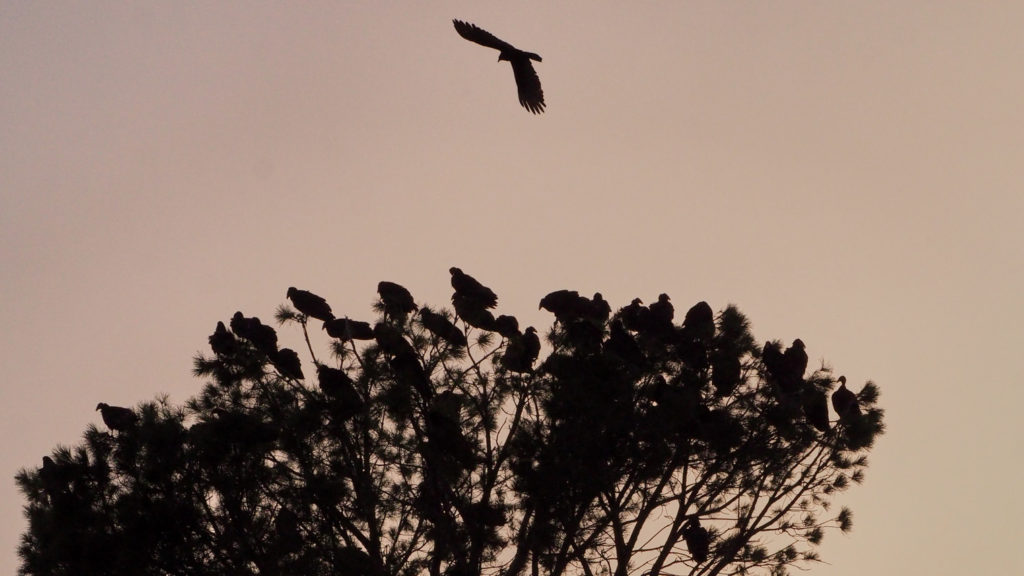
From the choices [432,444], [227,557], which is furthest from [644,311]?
[227,557]

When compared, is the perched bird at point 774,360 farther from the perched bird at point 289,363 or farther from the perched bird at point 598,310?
the perched bird at point 289,363

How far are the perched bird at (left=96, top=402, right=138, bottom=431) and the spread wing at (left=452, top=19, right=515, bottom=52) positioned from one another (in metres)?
4.82

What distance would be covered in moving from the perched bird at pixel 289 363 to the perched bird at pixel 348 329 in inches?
16.8

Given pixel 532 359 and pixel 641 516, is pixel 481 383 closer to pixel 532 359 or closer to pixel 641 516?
pixel 532 359

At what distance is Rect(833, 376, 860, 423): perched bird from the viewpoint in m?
12.5

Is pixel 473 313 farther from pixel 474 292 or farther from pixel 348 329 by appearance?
pixel 348 329

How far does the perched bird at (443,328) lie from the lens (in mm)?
12297

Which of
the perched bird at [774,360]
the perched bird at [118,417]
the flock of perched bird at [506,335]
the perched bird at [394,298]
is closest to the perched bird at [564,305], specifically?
the flock of perched bird at [506,335]

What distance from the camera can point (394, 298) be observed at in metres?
12.4

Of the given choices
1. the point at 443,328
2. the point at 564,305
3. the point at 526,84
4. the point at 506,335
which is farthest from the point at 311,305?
the point at 526,84

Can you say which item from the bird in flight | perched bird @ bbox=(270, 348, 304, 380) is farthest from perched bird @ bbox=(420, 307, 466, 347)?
the bird in flight

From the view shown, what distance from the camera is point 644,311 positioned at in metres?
12.8

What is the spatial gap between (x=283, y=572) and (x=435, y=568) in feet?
4.66

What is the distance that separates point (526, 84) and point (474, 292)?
2.16 meters
